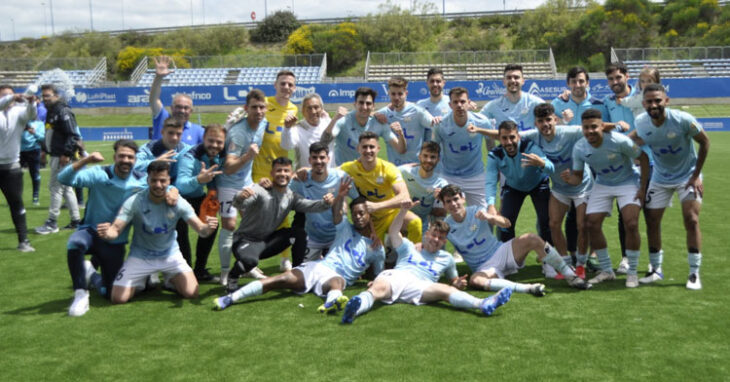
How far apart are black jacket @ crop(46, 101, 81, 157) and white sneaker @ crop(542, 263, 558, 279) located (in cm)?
741

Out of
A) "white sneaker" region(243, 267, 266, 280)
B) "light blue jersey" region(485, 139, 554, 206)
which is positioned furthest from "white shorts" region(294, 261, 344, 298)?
"light blue jersey" region(485, 139, 554, 206)

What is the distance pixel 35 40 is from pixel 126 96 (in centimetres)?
4426

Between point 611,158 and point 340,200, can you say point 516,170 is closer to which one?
point 611,158

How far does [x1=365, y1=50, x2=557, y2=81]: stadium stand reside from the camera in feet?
124

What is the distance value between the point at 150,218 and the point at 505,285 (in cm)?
353

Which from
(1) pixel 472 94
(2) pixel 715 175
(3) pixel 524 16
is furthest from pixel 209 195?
(3) pixel 524 16

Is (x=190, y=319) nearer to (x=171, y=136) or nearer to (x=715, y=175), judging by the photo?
(x=171, y=136)

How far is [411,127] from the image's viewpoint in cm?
805

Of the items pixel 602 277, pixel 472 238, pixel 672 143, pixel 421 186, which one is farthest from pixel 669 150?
pixel 421 186

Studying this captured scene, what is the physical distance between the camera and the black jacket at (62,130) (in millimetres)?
9984

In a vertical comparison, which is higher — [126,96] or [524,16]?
[524,16]

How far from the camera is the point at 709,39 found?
44.1 metres

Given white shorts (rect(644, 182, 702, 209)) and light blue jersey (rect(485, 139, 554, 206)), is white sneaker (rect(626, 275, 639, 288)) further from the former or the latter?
light blue jersey (rect(485, 139, 554, 206))

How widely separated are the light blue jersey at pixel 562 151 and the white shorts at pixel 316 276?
8.77 ft
